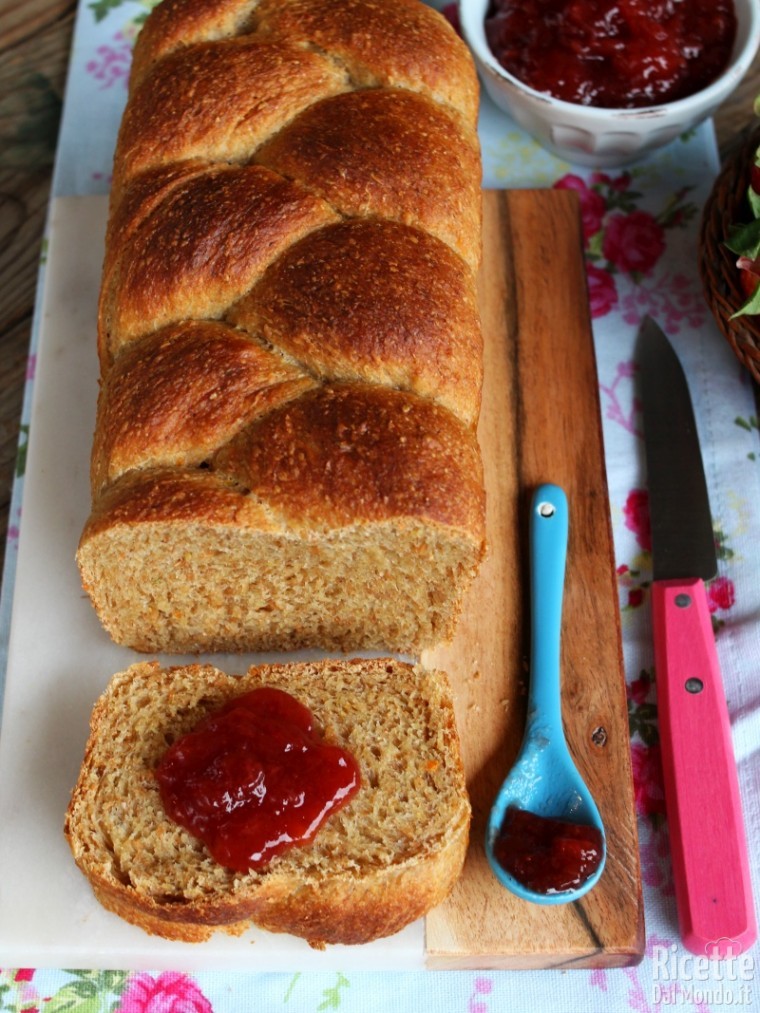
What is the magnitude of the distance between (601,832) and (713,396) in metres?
1.47

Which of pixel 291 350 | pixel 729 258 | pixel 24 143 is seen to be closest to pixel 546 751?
pixel 291 350

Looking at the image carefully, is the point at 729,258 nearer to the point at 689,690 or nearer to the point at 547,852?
the point at 689,690

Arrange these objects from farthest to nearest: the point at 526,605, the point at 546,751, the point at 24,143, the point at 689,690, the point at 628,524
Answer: the point at 24,143 < the point at 628,524 < the point at 526,605 < the point at 689,690 < the point at 546,751

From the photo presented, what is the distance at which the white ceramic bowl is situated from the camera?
11.5ft

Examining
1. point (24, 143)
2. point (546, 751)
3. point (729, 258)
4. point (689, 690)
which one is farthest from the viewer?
point (24, 143)

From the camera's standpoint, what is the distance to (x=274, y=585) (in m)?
2.78

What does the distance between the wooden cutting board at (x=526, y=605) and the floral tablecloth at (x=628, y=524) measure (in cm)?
13

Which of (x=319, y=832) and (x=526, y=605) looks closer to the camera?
(x=319, y=832)

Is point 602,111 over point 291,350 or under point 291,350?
under

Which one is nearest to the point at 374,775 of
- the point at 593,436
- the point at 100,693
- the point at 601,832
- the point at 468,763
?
the point at 468,763

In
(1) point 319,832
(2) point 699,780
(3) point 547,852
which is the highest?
(1) point 319,832

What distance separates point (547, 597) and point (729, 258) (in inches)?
42.9

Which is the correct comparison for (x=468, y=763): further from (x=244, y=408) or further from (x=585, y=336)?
(x=585, y=336)

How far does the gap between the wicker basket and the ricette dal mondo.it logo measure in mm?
1535
